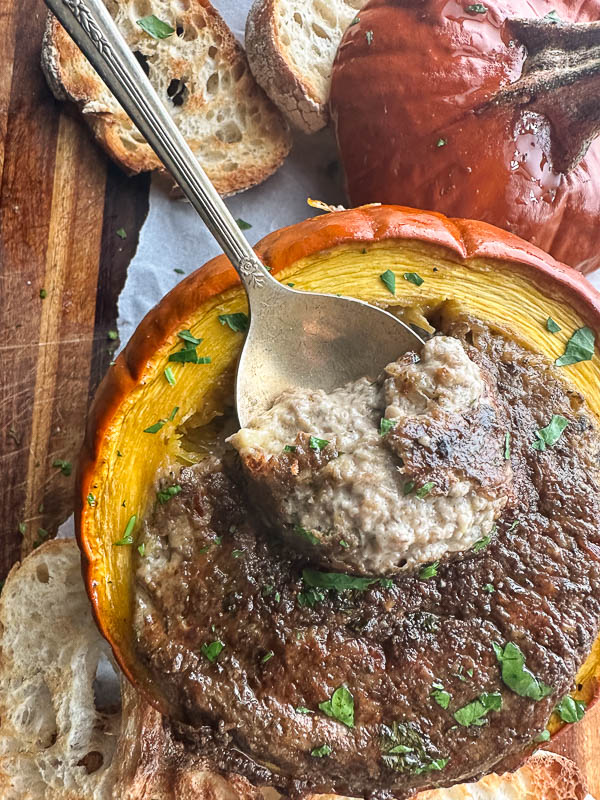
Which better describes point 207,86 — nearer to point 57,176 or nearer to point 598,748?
point 57,176

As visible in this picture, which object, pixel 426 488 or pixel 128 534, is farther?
pixel 128 534

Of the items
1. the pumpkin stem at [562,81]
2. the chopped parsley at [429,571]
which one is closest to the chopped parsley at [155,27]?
the pumpkin stem at [562,81]

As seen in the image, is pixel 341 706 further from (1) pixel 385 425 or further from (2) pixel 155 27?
(2) pixel 155 27

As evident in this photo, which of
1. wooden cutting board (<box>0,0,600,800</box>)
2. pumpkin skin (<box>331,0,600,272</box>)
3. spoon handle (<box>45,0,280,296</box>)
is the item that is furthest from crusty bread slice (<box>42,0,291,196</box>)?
spoon handle (<box>45,0,280,296</box>)

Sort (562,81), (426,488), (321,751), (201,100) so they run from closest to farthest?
1. (426,488)
2. (321,751)
3. (562,81)
4. (201,100)

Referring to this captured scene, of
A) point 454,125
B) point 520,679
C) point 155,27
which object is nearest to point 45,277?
point 155,27

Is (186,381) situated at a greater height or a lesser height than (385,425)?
greater

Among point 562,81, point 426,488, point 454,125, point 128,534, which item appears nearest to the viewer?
point 426,488

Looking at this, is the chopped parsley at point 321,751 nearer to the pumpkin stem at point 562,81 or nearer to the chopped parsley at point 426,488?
the chopped parsley at point 426,488
